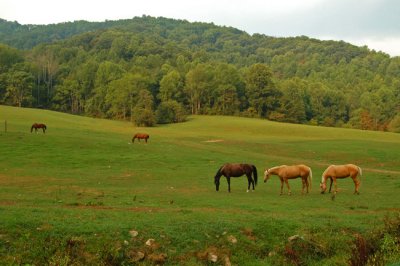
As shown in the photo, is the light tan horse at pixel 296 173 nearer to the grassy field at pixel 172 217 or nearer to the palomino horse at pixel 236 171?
the grassy field at pixel 172 217

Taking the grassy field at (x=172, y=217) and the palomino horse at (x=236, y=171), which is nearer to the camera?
the grassy field at (x=172, y=217)

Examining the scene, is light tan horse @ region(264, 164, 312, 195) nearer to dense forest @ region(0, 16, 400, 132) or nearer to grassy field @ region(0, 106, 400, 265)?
grassy field @ region(0, 106, 400, 265)

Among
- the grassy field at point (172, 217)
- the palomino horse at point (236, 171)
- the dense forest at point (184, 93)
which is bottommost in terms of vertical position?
the grassy field at point (172, 217)

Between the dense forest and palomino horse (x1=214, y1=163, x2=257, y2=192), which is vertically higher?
the dense forest

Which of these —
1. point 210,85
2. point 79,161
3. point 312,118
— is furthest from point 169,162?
point 312,118

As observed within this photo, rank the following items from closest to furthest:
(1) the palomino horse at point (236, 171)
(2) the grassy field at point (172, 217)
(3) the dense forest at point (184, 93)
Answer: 1. (2) the grassy field at point (172, 217)
2. (1) the palomino horse at point (236, 171)
3. (3) the dense forest at point (184, 93)

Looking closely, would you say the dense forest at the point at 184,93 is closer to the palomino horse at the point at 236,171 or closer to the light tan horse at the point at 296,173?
the palomino horse at the point at 236,171

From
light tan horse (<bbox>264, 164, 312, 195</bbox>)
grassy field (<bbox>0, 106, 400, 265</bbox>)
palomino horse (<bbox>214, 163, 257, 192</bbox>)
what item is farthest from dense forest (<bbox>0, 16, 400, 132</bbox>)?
light tan horse (<bbox>264, 164, 312, 195</bbox>)

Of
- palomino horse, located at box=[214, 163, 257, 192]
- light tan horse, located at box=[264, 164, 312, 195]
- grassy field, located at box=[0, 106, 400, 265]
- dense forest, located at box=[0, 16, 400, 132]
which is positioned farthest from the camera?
dense forest, located at box=[0, 16, 400, 132]

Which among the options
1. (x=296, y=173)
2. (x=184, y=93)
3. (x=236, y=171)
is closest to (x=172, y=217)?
(x=236, y=171)

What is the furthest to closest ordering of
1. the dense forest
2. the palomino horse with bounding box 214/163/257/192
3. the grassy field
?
the dense forest → the palomino horse with bounding box 214/163/257/192 → the grassy field

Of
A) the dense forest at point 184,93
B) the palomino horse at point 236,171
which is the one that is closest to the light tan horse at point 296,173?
the palomino horse at point 236,171

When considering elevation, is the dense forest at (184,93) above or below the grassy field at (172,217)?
above

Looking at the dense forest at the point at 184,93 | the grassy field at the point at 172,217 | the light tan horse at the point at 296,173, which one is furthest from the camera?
the dense forest at the point at 184,93
